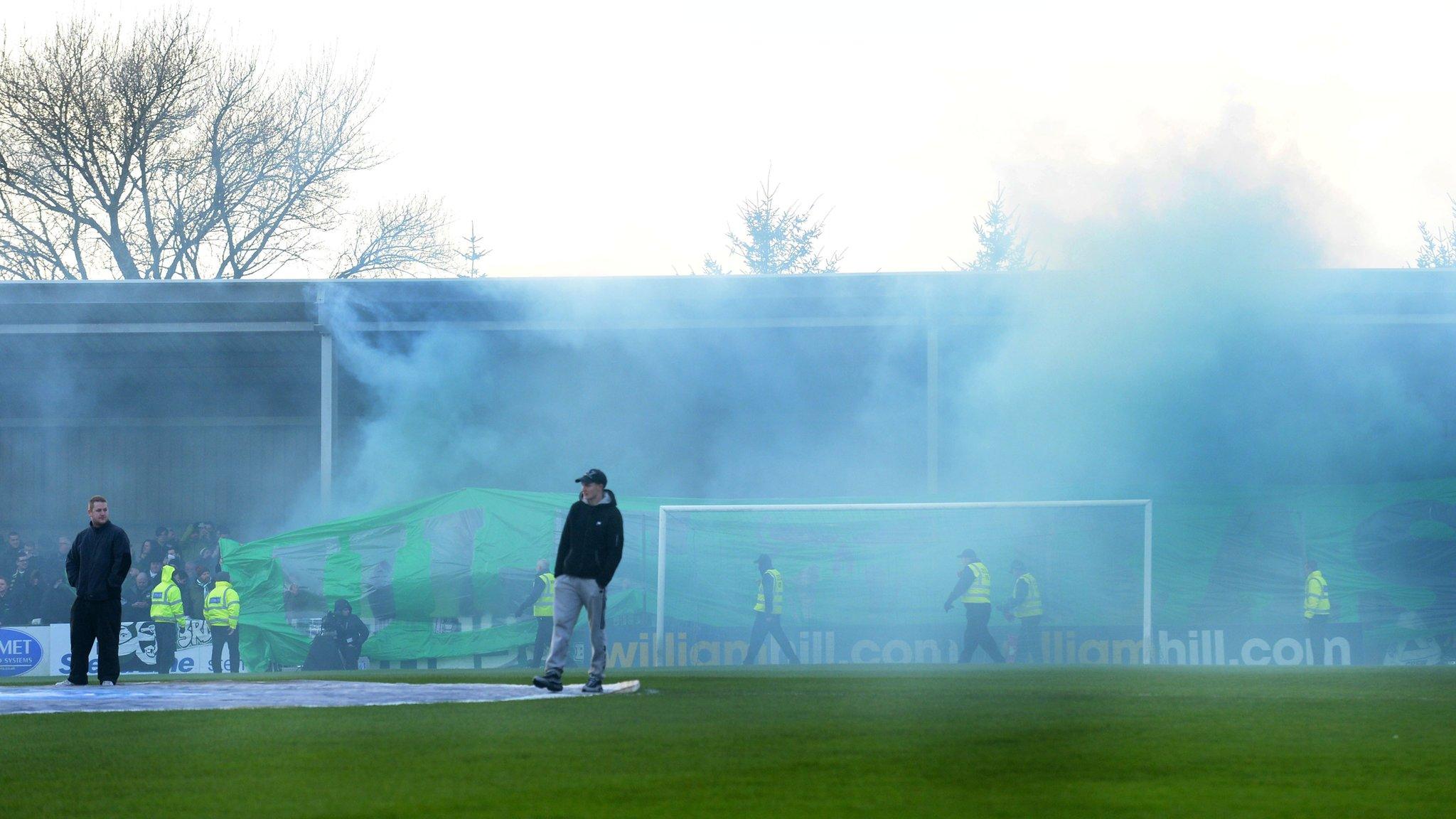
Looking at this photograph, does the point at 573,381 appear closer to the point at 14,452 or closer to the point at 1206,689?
the point at 14,452

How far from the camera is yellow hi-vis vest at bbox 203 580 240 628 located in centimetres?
1991

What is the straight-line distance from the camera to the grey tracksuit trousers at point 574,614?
38.7 feet

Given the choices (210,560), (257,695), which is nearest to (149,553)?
(210,560)

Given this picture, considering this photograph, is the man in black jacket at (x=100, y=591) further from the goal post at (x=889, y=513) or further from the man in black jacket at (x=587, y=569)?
the goal post at (x=889, y=513)

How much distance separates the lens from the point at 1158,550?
73.8ft

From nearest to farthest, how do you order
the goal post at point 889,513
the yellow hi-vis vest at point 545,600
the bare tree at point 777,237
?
the yellow hi-vis vest at point 545,600, the goal post at point 889,513, the bare tree at point 777,237

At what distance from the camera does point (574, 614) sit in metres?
12.0

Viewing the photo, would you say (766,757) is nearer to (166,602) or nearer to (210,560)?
(166,602)

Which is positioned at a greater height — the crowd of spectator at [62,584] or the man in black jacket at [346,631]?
the crowd of spectator at [62,584]

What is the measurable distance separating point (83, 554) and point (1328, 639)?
1497 centimetres

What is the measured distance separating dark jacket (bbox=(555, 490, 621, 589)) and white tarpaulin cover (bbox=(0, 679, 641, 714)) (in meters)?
0.86

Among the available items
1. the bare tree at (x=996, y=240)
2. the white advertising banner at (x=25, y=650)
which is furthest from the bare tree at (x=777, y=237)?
the white advertising banner at (x=25, y=650)

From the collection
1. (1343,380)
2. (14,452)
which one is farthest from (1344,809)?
(14,452)

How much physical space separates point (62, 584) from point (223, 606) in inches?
140
